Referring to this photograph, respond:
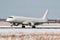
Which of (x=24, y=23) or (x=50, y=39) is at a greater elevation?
(x=50, y=39)

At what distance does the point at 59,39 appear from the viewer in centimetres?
1855

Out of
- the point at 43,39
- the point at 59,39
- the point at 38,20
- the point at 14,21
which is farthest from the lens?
the point at 38,20

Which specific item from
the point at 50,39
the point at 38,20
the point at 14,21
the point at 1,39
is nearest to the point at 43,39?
the point at 50,39

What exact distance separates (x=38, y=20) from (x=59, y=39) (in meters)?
38.3

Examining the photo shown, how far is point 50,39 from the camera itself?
17375 millimetres

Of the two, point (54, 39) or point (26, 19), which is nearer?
point (54, 39)

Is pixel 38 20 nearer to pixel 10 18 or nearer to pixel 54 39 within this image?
pixel 10 18

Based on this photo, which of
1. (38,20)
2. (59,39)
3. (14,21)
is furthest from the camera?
(38,20)

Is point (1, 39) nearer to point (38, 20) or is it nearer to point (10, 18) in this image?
point (10, 18)

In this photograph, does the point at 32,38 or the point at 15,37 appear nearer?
the point at 32,38

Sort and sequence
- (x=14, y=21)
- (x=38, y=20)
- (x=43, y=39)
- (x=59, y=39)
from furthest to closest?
(x=38, y=20) < (x=14, y=21) < (x=59, y=39) < (x=43, y=39)

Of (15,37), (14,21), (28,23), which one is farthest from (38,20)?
(15,37)

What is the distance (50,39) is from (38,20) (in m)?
39.5

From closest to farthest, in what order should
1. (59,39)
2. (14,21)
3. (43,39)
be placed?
1. (43,39)
2. (59,39)
3. (14,21)
